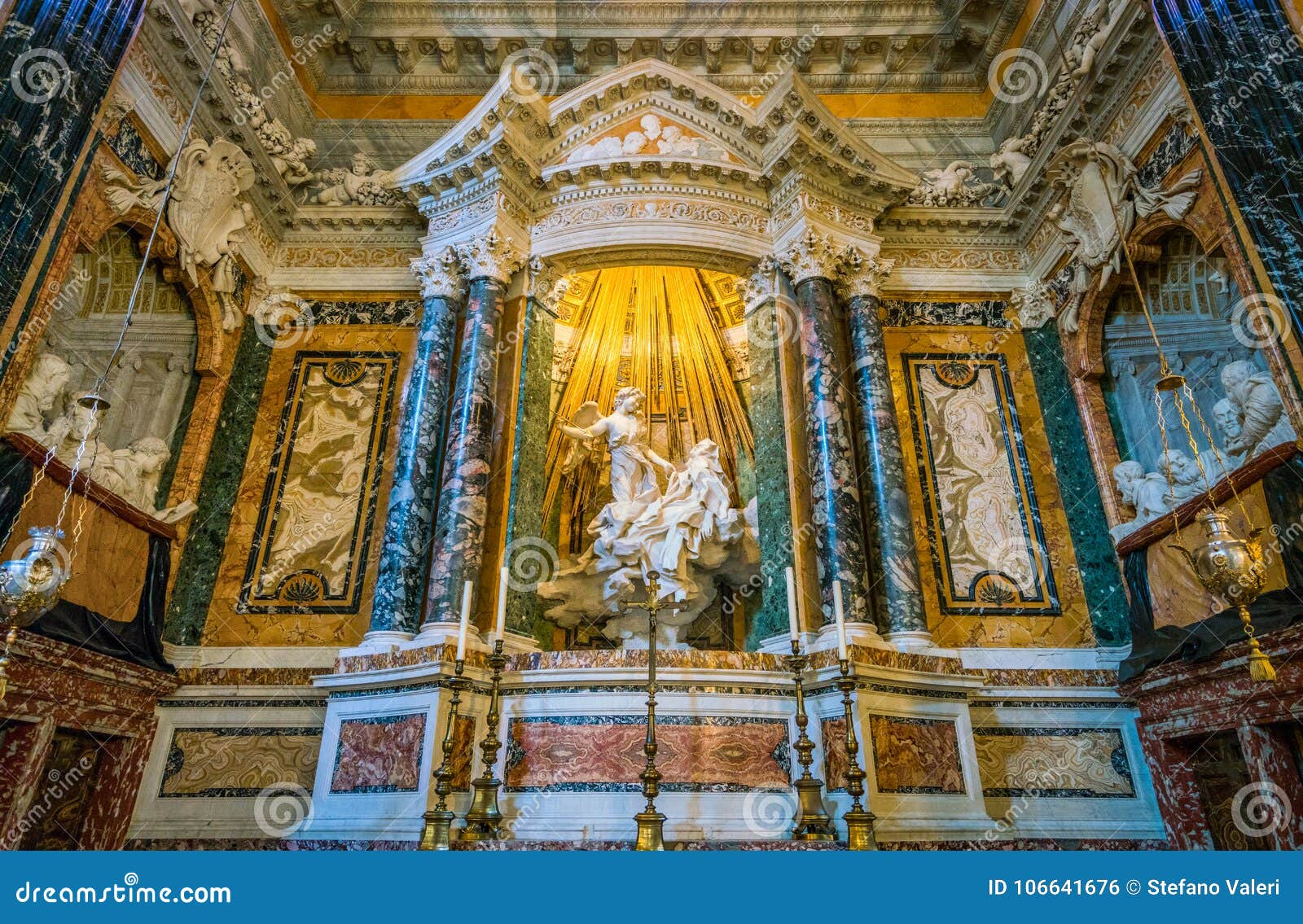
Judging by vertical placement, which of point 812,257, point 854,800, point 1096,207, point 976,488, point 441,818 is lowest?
point 441,818

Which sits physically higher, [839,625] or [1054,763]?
[839,625]

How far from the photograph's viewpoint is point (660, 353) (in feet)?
30.3

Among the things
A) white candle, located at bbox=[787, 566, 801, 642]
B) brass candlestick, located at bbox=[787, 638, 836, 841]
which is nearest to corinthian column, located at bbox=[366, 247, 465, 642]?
white candle, located at bbox=[787, 566, 801, 642]

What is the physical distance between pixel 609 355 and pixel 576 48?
3.87 m

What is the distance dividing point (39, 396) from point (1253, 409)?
334 inches

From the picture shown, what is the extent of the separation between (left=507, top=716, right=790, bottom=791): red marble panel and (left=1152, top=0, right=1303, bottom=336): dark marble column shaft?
4.18m

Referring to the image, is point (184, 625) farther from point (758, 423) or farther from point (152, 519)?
point (758, 423)

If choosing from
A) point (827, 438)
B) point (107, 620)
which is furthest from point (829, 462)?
point (107, 620)

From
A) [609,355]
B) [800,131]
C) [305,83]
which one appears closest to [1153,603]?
[800,131]

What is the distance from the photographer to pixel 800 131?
7637 millimetres

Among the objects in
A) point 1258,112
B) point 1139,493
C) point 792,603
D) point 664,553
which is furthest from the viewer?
point 664,553

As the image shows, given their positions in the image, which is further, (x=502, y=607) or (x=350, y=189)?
(x=350, y=189)

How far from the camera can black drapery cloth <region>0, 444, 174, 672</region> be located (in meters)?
5.28

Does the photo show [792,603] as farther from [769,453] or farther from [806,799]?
[769,453]
